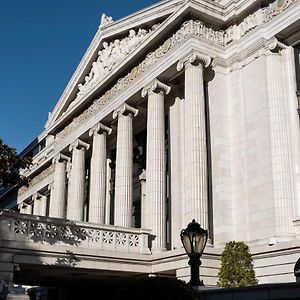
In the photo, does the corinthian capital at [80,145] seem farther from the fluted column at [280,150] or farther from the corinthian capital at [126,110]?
the fluted column at [280,150]

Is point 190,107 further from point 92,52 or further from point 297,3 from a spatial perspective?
point 92,52

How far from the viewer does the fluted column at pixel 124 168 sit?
2598 centimetres

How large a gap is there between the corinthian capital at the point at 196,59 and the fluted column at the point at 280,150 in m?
2.94

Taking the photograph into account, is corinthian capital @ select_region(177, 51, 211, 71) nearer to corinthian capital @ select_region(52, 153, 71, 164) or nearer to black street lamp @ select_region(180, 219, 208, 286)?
black street lamp @ select_region(180, 219, 208, 286)

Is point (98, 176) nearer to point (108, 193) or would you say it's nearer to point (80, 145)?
point (108, 193)

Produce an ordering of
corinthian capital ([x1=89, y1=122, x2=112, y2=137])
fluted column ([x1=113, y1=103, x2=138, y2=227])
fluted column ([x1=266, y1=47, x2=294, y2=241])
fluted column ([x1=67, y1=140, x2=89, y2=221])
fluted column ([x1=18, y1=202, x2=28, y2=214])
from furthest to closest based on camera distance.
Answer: fluted column ([x1=18, y1=202, x2=28, y2=214])
fluted column ([x1=67, y1=140, x2=89, y2=221])
corinthian capital ([x1=89, y1=122, x2=112, y2=137])
fluted column ([x1=113, y1=103, x2=138, y2=227])
fluted column ([x1=266, y1=47, x2=294, y2=241])

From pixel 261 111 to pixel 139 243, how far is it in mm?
7802

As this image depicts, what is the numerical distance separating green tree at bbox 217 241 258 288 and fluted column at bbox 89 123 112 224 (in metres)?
10.5

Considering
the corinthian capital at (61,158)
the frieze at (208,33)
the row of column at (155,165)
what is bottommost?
the row of column at (155,165)

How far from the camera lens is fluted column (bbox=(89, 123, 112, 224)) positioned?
96.0 feet

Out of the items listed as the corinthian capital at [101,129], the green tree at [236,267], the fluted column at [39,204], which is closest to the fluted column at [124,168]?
the corinthian capital at [101,129]

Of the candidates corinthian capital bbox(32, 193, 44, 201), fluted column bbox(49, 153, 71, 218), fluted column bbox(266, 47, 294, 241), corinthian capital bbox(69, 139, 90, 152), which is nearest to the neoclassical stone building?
fluted column bbox(266, 47, 294, 241)

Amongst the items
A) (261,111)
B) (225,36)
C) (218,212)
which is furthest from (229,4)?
(218,212)

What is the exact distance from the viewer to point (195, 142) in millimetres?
22000
